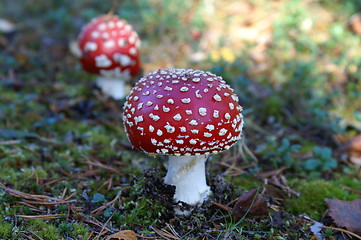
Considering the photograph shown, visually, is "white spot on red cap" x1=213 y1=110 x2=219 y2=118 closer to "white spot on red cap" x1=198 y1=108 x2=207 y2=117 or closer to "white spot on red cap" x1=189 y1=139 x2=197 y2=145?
"white spot on red cap" x1=198 y1=108 x2=207 y2=117

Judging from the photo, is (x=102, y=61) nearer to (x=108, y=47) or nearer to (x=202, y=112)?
(x=108, y=47)

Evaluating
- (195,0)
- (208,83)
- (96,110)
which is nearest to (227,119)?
(208,83)

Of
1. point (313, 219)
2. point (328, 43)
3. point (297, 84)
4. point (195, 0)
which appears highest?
point (195, 0)

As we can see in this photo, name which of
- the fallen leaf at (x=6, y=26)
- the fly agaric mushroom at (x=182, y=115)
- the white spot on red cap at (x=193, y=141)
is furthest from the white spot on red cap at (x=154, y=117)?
the fallen leaf at (x=6, y=26)

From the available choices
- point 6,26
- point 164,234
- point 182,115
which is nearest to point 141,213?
point 164,234

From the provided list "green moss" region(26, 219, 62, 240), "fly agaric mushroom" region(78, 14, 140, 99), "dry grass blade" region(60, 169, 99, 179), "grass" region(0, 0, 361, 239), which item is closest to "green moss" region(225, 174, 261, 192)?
"grass" region(0, 0, 361, 239)

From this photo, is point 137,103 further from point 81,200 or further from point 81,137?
point 81,137
